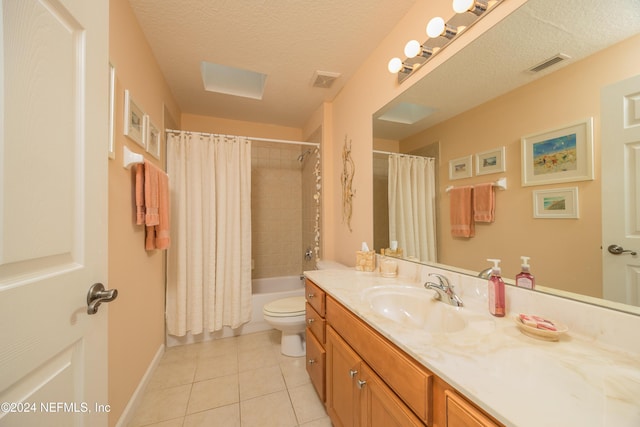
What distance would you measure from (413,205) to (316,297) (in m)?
0.83

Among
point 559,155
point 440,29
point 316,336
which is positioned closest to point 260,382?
point 316,336

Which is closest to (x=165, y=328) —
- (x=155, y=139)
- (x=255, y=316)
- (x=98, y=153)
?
(x=255, y=316)

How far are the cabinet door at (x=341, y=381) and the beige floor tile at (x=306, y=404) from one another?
0.72 ft

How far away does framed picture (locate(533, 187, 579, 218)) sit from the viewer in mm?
743

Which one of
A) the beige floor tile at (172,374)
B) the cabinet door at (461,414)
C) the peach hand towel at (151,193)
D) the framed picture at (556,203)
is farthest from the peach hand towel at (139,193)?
the framed picture at (556,203)

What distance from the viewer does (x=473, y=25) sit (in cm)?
101

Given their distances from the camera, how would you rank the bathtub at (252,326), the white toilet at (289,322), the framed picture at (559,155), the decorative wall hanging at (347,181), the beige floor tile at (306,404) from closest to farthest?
the framed picture at (559,155), the beige floor tile at (306,404), the white toilet at (289,322), the decorative wall hanging at (347,181), the bathtub at (252,326)

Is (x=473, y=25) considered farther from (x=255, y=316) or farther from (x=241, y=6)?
(x=255, y=316)

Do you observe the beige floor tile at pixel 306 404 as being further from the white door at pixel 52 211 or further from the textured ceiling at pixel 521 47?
the textured ceiling at pixel 521 47

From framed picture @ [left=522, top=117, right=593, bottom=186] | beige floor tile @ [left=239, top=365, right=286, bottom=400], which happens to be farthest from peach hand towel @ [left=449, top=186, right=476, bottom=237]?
beige floor tile @ [left=239, top=365, right=286, bottom=400]

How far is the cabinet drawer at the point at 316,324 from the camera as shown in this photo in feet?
4.20

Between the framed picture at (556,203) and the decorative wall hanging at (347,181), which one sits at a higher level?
the decorative wall hanging at (347,181)

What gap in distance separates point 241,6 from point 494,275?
1.90 meters

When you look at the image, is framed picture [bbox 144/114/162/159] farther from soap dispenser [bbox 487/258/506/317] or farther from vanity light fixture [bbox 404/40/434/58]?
soap dispenser [bbox 487/258/506/317]
